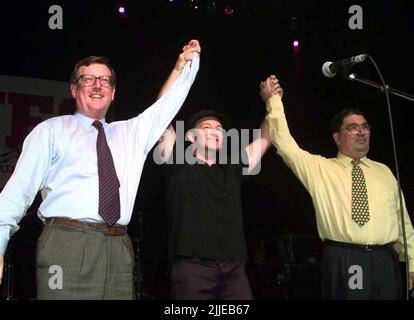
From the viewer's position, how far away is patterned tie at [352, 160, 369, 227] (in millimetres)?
3378

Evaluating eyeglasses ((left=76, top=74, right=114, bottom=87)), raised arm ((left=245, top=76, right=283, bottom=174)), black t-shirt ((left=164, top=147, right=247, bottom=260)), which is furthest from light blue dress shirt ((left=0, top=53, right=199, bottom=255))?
raised arm ((left=245, top=76, right=283, bottom=174))

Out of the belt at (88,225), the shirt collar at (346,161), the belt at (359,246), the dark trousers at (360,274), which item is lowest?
the dark trousers at (360,274)

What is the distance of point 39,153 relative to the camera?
9.17 feet

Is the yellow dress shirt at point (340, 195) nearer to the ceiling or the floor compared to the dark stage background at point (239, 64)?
nearer to the floor

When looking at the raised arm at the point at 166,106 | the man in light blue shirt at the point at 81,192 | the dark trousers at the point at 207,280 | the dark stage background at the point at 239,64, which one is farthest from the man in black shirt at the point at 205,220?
the dark stage background at the point at 239,64

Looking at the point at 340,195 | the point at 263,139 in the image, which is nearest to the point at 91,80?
the point at 263,139

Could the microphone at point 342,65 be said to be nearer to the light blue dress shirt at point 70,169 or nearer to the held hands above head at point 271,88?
the held hands above head at point 271,88

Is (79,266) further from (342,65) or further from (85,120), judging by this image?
(342,65)

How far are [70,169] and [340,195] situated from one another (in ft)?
5.03

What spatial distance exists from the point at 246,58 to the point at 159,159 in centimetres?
184

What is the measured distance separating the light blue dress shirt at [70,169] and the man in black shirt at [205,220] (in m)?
0.25

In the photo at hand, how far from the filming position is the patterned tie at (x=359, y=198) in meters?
3.38
